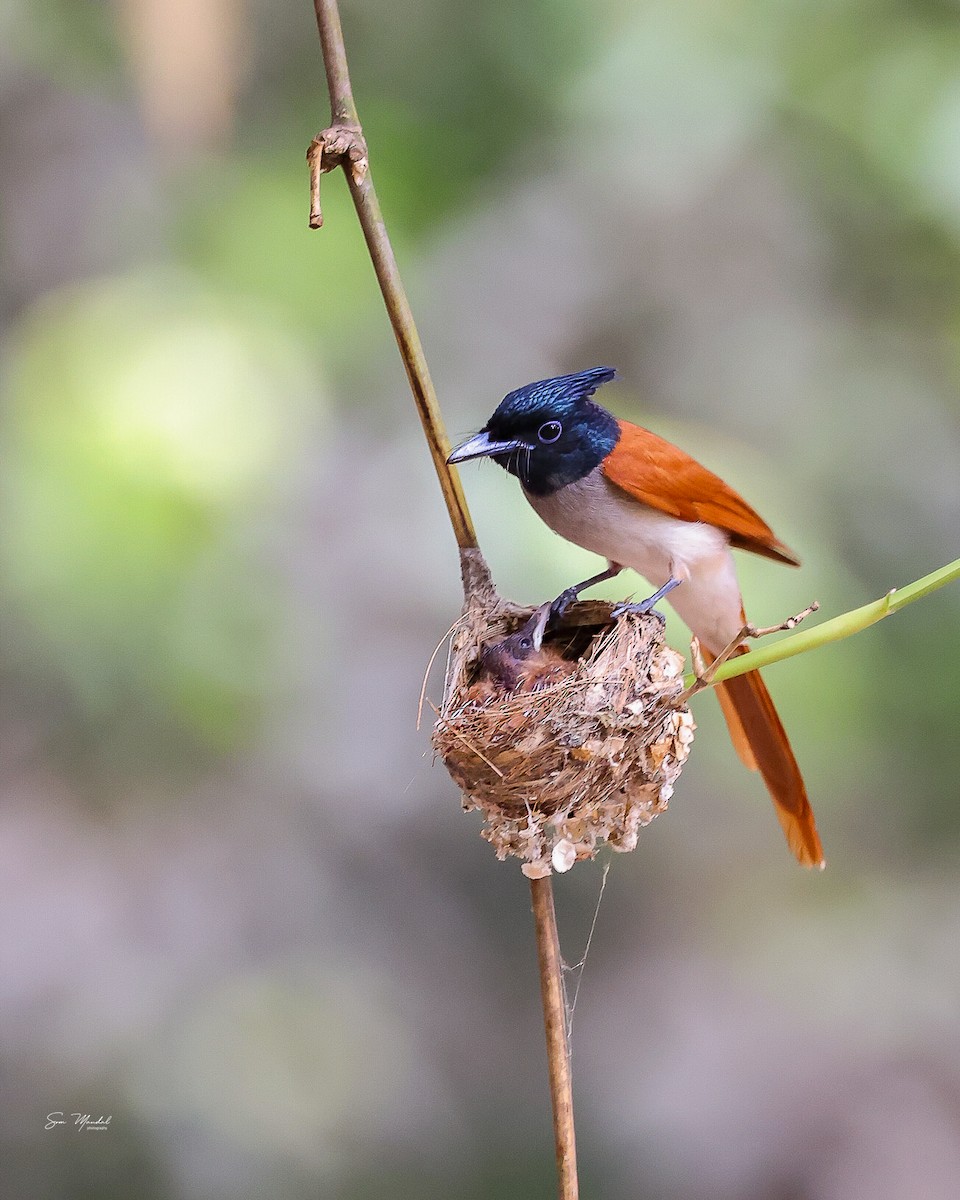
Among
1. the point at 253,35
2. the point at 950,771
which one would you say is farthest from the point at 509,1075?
the point at 253,35

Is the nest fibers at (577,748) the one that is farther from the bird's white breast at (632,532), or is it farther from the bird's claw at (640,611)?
the bird's white breast at (632,532)

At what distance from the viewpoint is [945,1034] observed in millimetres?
2564

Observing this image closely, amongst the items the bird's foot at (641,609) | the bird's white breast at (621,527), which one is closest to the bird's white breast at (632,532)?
the bird's white breast at (621,527)

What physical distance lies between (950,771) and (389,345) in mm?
1541

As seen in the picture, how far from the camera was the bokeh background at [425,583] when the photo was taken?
2.19m

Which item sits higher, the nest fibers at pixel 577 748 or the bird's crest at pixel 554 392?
the bird's crest at pixel 554 392

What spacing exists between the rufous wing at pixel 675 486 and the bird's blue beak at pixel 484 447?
131 millimetres

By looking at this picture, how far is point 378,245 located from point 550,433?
1.40 ft

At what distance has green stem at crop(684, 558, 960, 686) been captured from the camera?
84 centimetres

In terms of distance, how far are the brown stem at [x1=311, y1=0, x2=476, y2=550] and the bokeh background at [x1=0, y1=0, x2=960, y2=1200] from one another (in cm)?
109
